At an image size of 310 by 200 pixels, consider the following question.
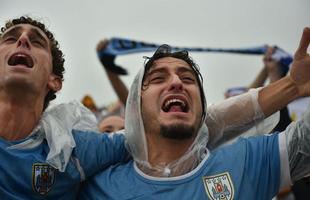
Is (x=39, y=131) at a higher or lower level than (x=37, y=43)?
lower

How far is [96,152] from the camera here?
2562mm

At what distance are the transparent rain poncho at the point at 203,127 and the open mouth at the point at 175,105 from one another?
165 millimetres

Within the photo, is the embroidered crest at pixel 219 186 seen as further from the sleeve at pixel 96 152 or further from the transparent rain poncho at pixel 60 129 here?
the transparent rain poncho at pixel 60 129

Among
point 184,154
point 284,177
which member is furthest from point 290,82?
point 184,154

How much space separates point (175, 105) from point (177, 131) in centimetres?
18

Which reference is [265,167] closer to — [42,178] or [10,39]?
[42,178]

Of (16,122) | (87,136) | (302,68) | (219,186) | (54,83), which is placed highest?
(302,68)

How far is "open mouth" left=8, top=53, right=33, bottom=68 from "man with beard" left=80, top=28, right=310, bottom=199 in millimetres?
645

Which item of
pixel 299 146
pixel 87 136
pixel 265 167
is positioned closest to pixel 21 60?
pixel 87 136

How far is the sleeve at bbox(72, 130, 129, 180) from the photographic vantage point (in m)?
2.50

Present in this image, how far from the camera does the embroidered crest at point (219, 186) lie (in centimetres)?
225

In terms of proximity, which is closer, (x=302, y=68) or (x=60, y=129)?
(x=302, y=68)

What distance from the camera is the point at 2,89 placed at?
2.68m

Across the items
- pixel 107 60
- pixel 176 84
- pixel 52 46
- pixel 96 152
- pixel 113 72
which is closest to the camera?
pixel 96 152
